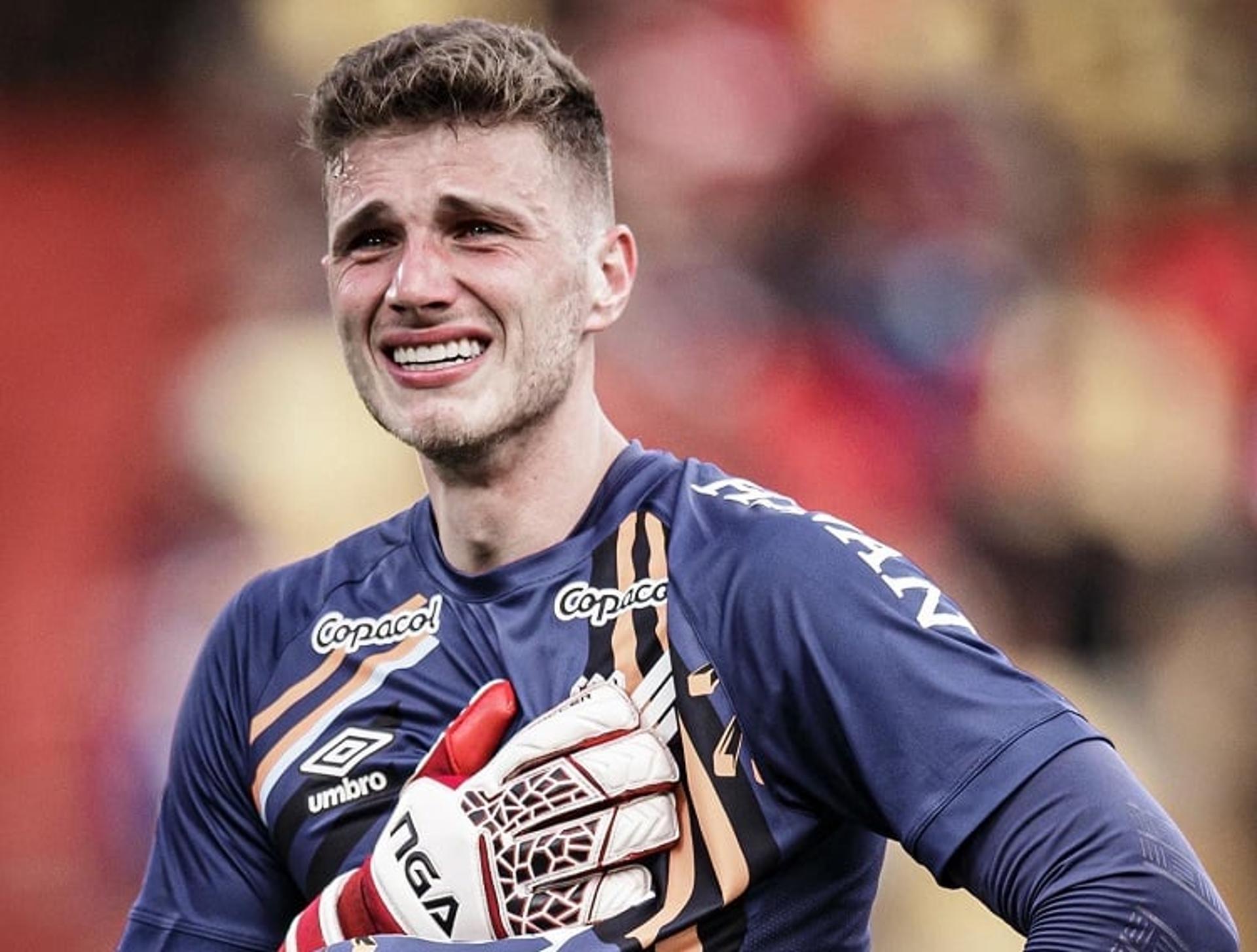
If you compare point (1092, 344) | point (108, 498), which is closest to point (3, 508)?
point (108, 498)

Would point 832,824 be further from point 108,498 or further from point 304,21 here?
point 304,21

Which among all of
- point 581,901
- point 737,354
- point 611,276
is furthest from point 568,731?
point 737,354

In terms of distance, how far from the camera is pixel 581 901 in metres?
2.26

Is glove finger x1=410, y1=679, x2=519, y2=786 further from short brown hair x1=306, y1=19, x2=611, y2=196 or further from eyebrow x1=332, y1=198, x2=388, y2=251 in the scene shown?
short brown hair x1=306, y1=19, x2=611, y2=196

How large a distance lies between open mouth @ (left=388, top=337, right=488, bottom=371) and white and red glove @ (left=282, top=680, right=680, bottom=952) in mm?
470

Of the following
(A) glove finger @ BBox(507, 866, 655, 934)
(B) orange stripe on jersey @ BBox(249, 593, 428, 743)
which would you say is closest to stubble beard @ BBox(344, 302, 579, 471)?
(B) orange stripe on jersey @ BBox(249, 593, 428, 743)

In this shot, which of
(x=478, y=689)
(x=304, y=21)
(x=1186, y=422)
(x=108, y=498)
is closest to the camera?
(x=478, y=689)

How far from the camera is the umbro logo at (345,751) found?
250 cm

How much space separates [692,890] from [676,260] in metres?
4.47

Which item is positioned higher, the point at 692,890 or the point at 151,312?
the point at 151,312

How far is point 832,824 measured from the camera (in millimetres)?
2291

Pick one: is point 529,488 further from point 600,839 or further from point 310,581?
point 600,839

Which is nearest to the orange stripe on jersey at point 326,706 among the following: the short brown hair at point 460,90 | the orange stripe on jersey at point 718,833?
the orange stripe on jersey at point 718,833

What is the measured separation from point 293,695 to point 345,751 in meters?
0.13
